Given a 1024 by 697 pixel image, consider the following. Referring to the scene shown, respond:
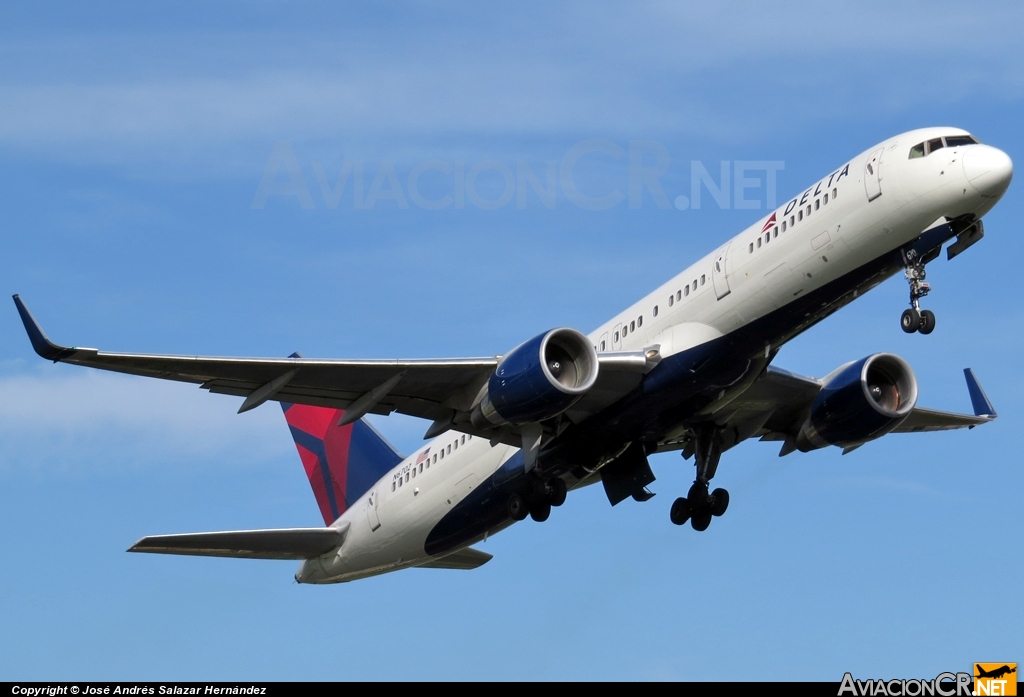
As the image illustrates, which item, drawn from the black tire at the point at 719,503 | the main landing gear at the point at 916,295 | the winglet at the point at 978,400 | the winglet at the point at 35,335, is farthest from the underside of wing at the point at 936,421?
the winglet at the point at 35,335

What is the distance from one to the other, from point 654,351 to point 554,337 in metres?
2.22

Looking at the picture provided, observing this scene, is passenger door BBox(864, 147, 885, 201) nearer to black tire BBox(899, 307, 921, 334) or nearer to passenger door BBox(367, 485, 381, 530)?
black tire BBox(899, 307, 921, 334)

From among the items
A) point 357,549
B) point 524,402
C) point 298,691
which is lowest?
point 298,691

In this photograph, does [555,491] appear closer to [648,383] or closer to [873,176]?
[648,383]

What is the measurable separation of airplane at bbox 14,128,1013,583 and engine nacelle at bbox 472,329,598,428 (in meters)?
0.04

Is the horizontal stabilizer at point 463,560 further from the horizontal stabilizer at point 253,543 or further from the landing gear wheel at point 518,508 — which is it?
the landing gear wheel at point 518,508

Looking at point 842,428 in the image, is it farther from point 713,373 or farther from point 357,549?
point 357,549

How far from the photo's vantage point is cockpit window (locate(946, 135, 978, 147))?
28016mm

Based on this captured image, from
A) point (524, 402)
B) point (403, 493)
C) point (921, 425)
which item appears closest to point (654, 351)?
point (524, 402)

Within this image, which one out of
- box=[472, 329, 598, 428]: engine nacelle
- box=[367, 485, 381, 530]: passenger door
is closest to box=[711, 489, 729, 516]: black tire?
box=[472, 329, 598, 428]: engine nacelle

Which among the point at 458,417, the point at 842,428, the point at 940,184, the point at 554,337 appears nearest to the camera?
the point at 940,184

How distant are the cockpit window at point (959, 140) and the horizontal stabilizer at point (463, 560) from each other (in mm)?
17392

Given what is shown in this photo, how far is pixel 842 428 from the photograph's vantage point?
34250 millimetres

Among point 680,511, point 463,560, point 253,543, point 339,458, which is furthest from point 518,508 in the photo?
point 339,458
